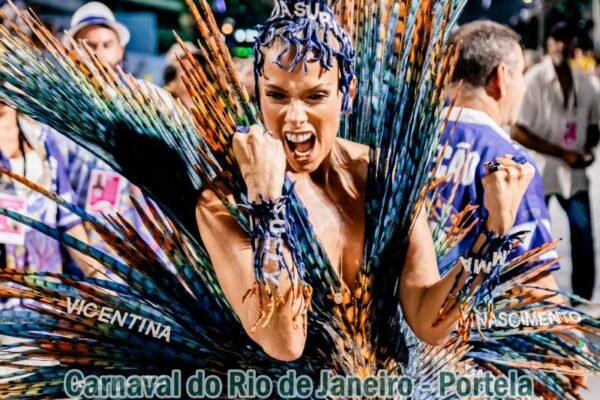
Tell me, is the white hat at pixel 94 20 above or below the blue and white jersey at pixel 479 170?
above

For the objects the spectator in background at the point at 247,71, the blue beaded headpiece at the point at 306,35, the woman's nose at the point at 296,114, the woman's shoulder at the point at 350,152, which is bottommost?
the woman's shoulder at the point at 350,152

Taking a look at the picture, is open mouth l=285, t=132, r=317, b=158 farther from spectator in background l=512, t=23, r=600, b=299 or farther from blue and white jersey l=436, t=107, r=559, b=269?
spectator in background l=512, t=23, r=600, b=299

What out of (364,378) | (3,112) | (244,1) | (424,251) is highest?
(244,1)

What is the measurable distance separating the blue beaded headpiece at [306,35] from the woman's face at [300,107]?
0.04 ft

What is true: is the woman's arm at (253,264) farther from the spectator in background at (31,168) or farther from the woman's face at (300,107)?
the spectator in background at (31,168)

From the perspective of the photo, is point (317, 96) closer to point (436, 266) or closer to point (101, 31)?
point (436, 266)

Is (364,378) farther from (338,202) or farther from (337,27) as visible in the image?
(337,27)

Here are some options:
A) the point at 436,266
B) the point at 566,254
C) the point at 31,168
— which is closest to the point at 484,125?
the point at 436,266

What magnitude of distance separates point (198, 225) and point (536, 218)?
0.84 metres

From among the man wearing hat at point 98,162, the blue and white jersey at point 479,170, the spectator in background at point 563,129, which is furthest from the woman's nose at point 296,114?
the spectator in background at point 563,129

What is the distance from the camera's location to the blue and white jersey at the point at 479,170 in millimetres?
2363

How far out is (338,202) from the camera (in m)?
2.00

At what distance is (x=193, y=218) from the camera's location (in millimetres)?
1939

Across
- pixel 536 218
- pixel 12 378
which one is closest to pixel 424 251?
pixel 536 218
